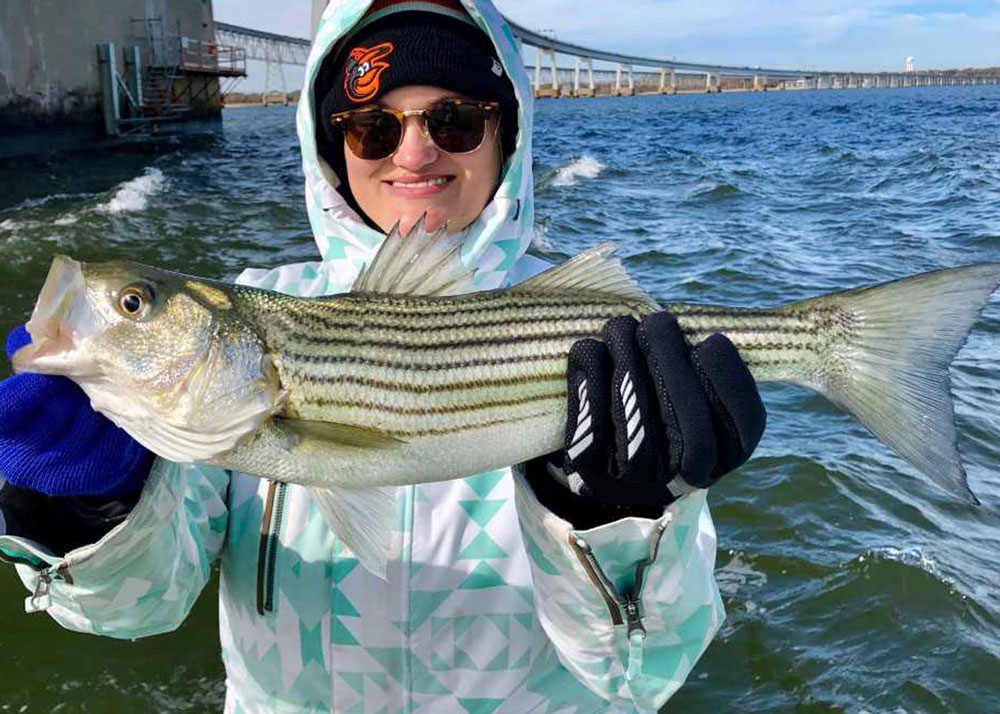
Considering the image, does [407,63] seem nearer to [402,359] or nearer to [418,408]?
[402,359]

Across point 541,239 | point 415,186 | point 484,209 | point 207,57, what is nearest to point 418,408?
point 415,186

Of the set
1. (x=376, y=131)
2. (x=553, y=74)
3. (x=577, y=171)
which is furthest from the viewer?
(x=553, y=74)

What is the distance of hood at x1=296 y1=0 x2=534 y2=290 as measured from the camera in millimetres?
3703

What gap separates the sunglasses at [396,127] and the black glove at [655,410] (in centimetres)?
134

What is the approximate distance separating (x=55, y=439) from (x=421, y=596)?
133 cm

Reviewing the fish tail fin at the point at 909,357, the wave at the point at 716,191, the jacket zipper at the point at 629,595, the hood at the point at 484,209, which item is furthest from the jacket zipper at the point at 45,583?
the wave at the point at 716,191

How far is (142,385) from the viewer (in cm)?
240

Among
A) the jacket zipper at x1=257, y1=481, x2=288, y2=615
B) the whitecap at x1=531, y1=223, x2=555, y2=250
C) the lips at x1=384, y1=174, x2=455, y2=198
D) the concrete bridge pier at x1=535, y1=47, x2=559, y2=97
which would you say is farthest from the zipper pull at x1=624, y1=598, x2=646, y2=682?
the concrete bridge pier at x1=535, y1=47, x2=559, y2=97

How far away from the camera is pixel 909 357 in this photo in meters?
2.68

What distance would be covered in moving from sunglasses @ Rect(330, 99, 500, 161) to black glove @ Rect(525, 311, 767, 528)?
1.34 meters

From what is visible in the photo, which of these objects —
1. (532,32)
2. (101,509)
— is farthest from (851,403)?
(532,32)

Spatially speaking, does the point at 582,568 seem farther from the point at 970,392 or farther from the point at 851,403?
the point at 970,392

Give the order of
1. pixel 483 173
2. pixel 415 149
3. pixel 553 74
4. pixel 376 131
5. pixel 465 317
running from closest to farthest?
1. pixel 465 317
2. pixel 415 149
3. pixel 376 131
4. pixel 483 173
5. pixel 553 74

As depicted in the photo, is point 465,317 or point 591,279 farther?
point 591,279
